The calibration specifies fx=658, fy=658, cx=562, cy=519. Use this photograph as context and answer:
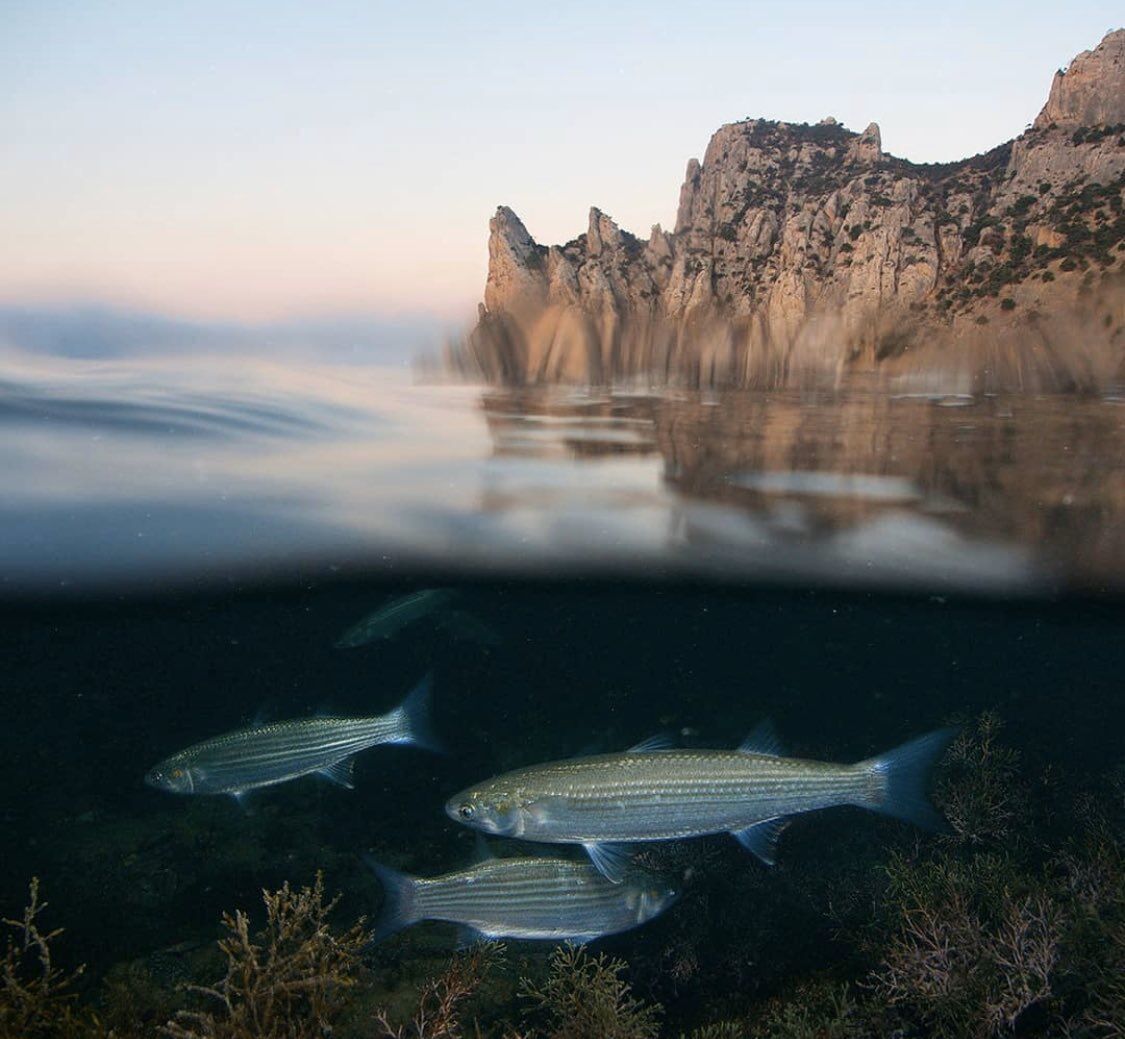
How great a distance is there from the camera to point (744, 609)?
615 inches

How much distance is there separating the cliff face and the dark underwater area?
5353mm

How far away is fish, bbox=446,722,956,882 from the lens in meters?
4.59

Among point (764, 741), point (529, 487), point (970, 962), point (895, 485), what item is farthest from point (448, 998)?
point (895, 485)

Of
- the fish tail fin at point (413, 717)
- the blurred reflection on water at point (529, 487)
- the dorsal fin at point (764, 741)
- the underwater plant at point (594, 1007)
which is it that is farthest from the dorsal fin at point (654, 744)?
the blurred reflection on water at point (529, 487)

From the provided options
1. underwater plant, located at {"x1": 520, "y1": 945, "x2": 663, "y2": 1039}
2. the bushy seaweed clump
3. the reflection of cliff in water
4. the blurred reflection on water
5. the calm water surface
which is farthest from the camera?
the reflection of cliff in water

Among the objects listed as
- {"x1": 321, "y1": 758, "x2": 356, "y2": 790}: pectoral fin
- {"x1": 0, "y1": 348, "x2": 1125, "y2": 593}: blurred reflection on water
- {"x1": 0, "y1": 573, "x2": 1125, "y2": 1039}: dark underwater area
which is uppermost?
{"x1": 0, "y1": 348, "x2": 1125, "y2": 593}: blurred reflection on water

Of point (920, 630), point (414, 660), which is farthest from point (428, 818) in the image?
point (414, 660)

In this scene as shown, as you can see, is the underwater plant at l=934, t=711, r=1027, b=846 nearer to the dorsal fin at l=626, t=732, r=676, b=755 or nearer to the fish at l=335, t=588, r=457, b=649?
the dorsal fin at l=626, t=732, r=676, b=755

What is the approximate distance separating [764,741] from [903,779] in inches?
37.0

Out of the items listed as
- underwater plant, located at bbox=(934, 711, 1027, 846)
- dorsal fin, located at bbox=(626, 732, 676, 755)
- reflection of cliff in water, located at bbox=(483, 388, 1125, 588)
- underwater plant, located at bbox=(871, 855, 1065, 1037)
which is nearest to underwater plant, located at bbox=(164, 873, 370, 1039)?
dorsal fin, located at bbox=(626, 732, 676, 755)

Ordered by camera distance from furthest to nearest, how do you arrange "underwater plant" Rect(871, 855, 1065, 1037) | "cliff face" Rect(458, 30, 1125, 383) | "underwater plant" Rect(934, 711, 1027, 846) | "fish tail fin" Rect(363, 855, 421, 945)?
1. "cliff face" Rect(458, 30, 1125, 383)
2. "underwater plant" Rect(934, 711, 1027, 846)
3. "underwater plant" Rect(871, 855, 1065, 1037)
4. "fish tail fin" Rect(363, 855, 421, 945)

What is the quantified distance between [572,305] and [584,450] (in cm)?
662

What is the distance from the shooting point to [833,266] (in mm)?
14758

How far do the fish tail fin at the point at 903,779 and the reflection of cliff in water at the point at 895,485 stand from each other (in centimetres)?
612
